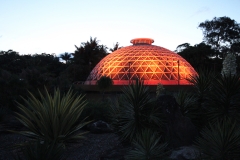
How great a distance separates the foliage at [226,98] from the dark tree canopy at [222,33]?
45330mm

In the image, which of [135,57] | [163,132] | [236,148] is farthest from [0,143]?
[135,57]

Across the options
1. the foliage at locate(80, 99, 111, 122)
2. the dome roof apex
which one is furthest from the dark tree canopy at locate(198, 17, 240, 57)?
the foliage at locate(80, 99, 111, 122)

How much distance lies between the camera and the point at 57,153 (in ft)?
14.3

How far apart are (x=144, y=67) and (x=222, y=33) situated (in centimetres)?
2649

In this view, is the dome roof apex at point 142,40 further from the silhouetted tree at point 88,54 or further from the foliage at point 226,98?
the foliage at point 226,98

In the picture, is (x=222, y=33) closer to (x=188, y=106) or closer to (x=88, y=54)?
(x=88, y=54)

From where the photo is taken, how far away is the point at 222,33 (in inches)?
1969

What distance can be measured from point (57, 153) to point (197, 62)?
43.1m

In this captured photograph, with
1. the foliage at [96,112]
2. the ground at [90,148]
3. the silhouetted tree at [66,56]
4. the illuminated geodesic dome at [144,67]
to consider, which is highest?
the silhouetted tree at [66,56]

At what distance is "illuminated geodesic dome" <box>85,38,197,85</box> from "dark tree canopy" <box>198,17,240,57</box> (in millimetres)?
19589

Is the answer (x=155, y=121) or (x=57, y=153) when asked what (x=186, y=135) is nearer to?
(x=155, y=121)

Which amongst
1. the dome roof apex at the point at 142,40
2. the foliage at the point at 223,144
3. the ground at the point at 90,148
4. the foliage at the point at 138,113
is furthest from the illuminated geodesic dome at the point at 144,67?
the foliage at the point at 223,144

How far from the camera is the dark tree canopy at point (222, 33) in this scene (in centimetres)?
4962

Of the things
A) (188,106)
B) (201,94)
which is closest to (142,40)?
(201,94)
